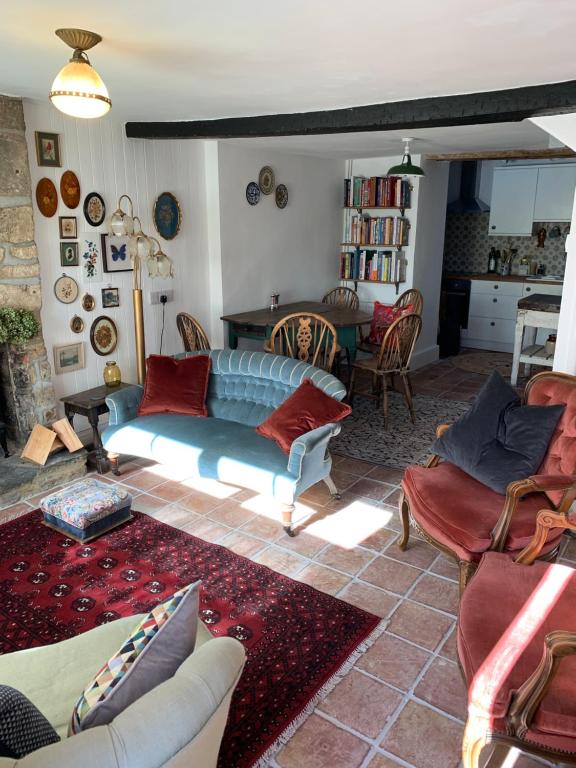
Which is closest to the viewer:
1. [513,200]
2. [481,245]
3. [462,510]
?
[462,510]

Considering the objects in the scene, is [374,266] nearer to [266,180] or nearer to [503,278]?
[266,180]

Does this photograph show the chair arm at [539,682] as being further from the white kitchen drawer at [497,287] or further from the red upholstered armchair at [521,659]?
the white kitchen drawer at [497,287]

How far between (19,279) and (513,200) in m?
5.91

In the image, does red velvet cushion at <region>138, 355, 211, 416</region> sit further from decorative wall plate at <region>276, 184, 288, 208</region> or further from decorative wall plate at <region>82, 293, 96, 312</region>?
decorative wall plate at <region>276, 184, 288, 208</region>

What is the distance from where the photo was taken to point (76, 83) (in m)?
2.05

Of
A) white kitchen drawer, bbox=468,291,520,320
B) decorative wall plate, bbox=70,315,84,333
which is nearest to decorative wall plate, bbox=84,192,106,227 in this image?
decorative wall plate, bbox=70,315,84,333

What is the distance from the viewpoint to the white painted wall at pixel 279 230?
5309mm

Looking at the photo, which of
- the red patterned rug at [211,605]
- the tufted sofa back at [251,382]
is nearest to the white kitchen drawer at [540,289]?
the tufted sofa back at [251,382]

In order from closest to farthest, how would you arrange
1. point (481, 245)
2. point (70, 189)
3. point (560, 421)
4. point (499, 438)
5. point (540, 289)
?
point (560, 421)
point (499, 438)
point (70, 189)
point (540, 289)
point (481, 245)

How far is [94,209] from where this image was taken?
4.21m

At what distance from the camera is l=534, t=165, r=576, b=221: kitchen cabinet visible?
683cm

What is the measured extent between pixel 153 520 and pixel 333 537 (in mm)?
1031

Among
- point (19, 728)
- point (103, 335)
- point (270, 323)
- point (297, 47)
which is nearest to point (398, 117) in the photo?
point (297, 47)

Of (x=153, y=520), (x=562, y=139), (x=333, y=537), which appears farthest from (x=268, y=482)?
(x=562, y=139)
